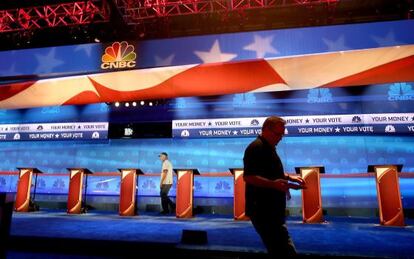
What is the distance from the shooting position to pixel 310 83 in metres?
7.07

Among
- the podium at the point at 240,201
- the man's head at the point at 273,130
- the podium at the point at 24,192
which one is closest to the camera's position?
the man's head at the point at 273,130

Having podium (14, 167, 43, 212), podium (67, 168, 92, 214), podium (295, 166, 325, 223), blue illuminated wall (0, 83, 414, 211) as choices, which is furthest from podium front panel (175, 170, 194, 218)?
podium (14, 167, 43, 212)

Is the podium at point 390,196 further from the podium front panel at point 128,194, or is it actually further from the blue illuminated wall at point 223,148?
the podium front panel at point 128,194

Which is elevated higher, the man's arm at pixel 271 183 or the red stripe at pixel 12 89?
the red stripe at pixel 12 89

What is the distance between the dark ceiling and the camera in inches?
400

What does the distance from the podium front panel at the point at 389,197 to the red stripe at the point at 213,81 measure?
2.77m

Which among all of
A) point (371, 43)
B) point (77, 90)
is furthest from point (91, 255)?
point (371, 43)

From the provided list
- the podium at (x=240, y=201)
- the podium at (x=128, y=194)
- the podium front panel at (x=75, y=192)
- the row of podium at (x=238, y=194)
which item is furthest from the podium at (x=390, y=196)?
the podium front panel at (x=75, y=192)

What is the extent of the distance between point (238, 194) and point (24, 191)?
551 cm

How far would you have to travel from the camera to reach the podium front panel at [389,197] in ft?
20.0

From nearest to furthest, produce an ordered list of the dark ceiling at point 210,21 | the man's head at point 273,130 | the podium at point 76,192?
the man's head at point 273,130 < the podium at point 76,192 < the dark ceiling at point 210,21

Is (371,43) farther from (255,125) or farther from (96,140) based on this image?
(96,140)

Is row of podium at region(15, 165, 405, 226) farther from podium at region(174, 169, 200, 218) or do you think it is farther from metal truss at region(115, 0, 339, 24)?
metal truss at region(115, 0, 339, 24)

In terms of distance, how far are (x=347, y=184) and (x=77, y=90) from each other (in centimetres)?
748
